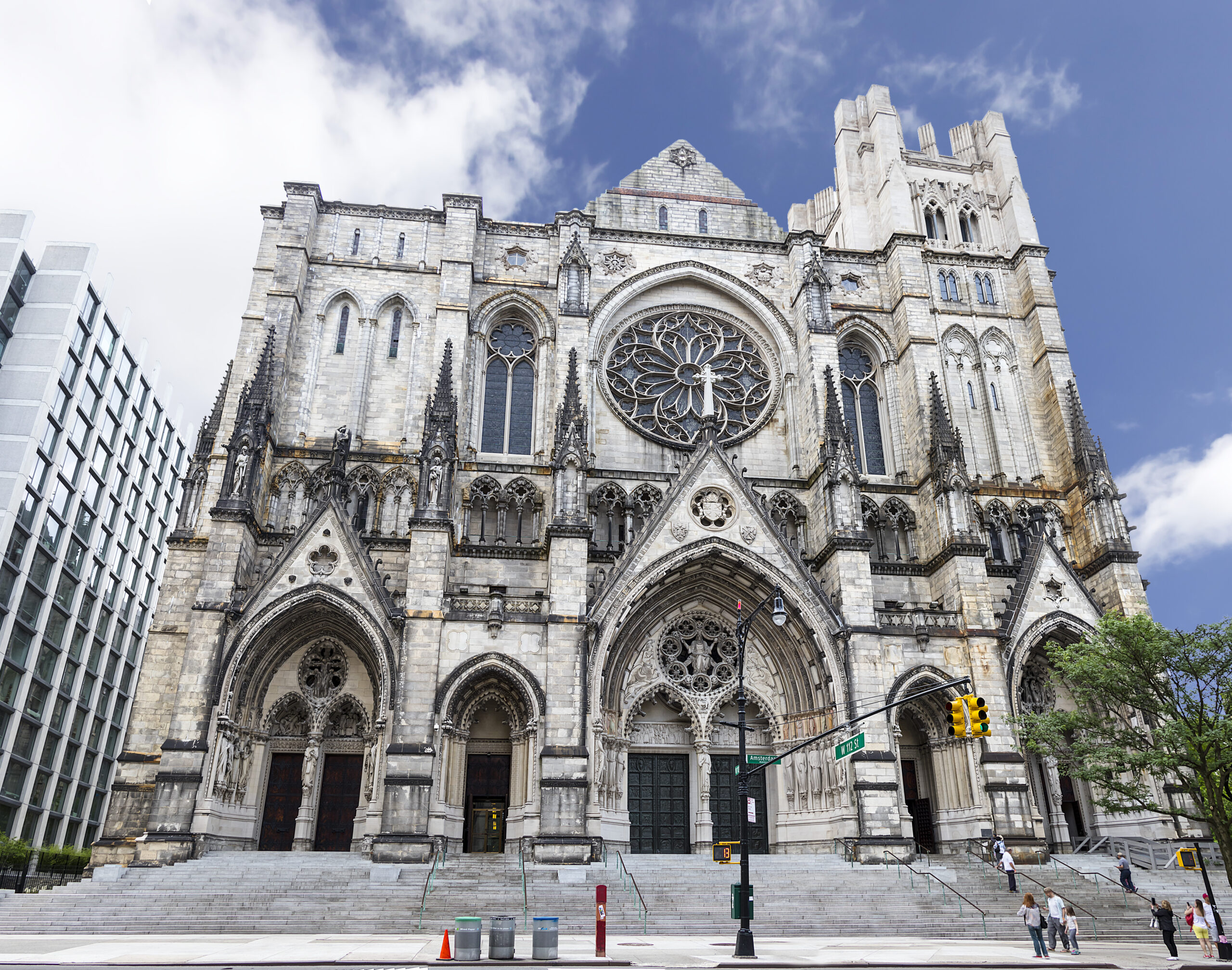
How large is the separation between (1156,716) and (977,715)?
33.2 feet

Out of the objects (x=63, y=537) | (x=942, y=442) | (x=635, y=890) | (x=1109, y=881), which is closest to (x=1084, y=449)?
(x=942, y=442)

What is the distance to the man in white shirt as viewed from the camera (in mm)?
14656

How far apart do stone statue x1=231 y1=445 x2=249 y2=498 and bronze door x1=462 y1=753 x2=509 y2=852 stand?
9760 millimetres

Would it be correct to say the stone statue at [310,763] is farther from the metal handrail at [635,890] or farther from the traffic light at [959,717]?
the traffic light at [959,717]

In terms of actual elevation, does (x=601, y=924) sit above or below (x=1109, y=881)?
below

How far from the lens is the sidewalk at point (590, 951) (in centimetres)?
1194

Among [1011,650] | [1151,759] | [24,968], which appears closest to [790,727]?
[1011,650]

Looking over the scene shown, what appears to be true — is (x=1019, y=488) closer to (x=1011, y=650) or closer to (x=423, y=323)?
(x=1011, y=650)

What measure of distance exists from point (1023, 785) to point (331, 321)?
25618 millimetres

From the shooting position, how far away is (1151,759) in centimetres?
1945

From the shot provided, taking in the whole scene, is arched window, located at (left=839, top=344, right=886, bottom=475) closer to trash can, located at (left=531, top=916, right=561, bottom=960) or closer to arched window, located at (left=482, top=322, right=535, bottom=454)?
arched window, located at (left=482, top=322, right=535, bottom=454)

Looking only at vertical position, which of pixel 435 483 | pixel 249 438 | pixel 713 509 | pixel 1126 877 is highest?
pixel 249 438

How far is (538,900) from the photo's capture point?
17719 millimetres

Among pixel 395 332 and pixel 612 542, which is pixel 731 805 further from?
pixel 395 332
